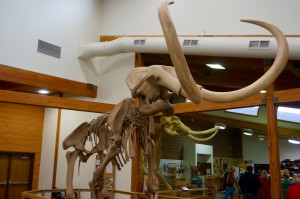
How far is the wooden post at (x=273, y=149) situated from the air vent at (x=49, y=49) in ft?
18.8

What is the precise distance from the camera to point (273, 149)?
631 cm

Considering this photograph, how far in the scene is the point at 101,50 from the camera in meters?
9.33

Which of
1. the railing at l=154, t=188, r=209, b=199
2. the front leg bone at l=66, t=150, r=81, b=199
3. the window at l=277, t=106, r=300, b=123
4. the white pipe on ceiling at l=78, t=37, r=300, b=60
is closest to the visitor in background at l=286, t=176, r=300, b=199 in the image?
the railing at l=154, t=188, r=209, b=199

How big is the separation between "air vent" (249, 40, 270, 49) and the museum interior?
0.02 m

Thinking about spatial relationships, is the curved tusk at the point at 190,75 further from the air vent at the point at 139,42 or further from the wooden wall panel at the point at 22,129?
the wooden wall panel at the point at 22,129

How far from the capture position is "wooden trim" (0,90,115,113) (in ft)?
24.5

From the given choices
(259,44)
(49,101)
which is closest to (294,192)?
(259,44)

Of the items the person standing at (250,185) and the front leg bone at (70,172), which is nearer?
the front leg bone at (70,172)

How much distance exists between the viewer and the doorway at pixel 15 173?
1048 centimetres

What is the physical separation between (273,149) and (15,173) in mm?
8349

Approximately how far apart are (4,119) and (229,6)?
311 inches

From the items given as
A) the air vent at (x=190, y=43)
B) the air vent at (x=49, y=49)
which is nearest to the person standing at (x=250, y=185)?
the air vent at (x=190, y=43)

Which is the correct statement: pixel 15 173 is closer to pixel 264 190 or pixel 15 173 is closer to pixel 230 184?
pixel 230 184

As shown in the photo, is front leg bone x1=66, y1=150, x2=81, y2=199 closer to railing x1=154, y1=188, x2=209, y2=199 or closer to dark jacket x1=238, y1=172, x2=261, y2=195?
railing x1=154, y1=188, x2=209, y2=199
